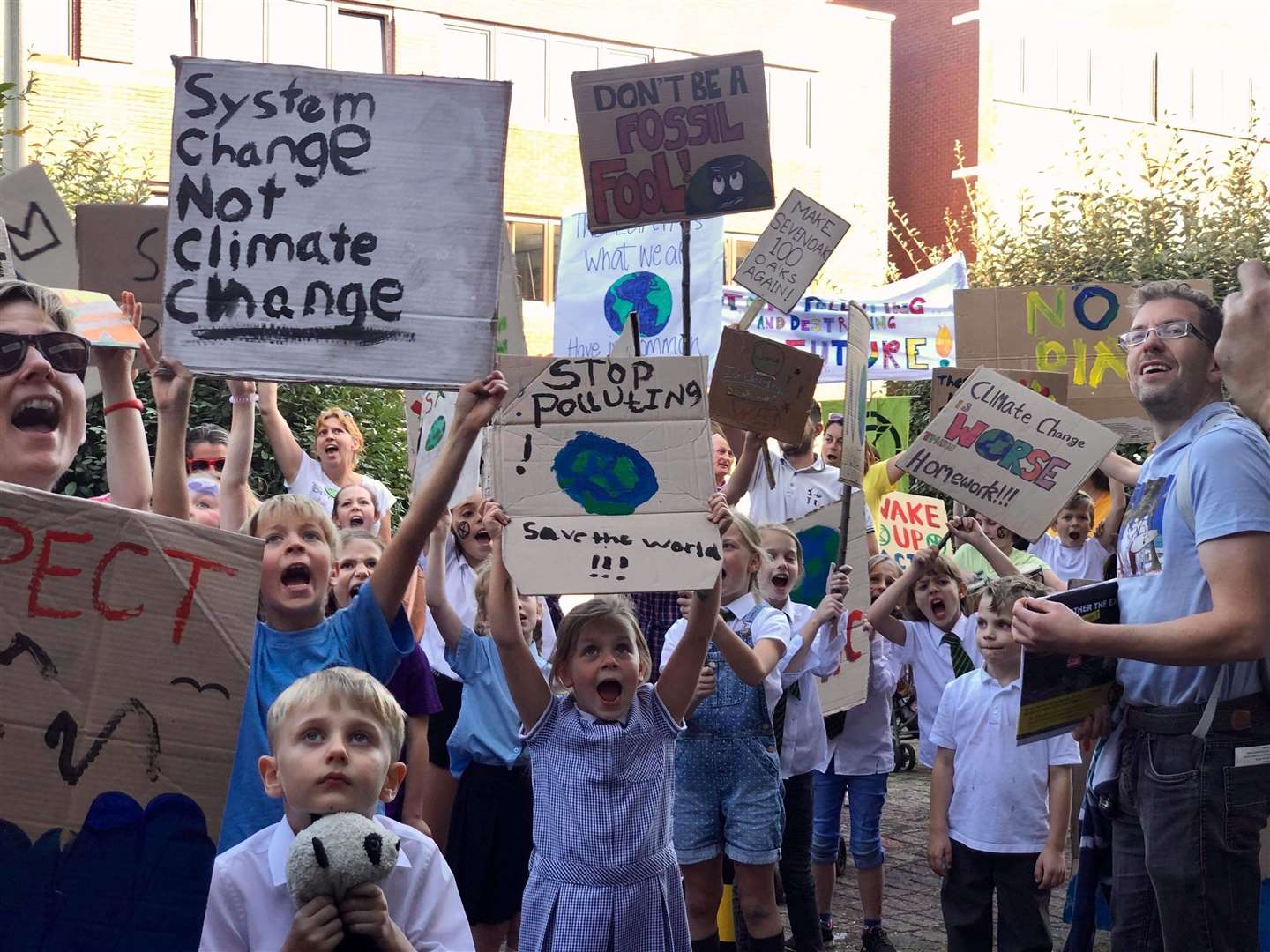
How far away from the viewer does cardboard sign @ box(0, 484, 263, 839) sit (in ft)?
7.54

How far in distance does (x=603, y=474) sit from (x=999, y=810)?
82.4 inches

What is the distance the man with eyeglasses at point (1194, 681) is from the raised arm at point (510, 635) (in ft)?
4.57

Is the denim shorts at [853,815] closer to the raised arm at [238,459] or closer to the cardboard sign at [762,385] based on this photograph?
the cardboard sign at [762,385]

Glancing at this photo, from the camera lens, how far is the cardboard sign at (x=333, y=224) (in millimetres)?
3748

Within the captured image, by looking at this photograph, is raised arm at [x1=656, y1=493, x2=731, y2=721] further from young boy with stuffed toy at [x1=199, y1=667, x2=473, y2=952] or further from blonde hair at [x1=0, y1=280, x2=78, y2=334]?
blonde hair at [x1=0, y1=280, x2=78, y2=334]

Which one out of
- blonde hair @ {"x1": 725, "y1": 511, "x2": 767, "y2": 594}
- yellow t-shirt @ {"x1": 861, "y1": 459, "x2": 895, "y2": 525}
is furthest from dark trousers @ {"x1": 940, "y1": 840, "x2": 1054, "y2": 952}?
yellow t-shirt @ {"x1": 861, "y1": 459, "x2": 895, "y2": 525}

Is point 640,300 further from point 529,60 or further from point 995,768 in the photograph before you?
point 529,60

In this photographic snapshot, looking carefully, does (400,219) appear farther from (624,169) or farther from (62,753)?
(624,169)

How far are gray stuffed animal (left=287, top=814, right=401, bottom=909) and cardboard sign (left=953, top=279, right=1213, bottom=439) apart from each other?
6193mm

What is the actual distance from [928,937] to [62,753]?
4.67 m

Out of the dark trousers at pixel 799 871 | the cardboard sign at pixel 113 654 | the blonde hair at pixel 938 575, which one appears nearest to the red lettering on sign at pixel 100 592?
the cardboard sign at pixel 113 654

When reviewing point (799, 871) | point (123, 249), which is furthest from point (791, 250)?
point (123, 249)

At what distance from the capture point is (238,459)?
14.7ft

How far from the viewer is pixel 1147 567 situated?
12.1 ft
